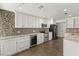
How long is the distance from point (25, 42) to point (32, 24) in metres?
1.66

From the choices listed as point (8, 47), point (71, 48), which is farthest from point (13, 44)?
point (71, 48)

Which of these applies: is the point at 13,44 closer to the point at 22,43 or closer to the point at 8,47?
the point at 8,47

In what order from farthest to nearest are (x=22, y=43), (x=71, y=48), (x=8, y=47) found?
(x=22, y=43), (x=8, y=47), (x=71, y=48)

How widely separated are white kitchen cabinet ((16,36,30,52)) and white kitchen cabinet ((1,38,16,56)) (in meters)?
0.28

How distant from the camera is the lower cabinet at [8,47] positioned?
3125mm

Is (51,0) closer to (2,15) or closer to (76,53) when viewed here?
(76,53)

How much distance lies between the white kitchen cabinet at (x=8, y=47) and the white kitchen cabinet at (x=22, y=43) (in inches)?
10.8

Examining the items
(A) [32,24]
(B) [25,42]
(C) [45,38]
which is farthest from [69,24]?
(B) [25,42]

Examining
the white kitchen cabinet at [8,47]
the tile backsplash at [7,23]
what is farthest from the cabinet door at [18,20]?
the white kitchen cabinet at [8,47]

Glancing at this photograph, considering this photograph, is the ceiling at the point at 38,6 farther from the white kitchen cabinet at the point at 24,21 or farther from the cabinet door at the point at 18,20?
the white kitchen cabinet at the point at 24,21

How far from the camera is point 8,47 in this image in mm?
3324

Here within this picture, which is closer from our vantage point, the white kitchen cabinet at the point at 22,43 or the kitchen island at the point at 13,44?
the kitchen island at the point at 13,44

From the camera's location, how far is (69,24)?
6523mm

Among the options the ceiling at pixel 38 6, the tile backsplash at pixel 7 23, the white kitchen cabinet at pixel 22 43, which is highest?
the ceiling at pixel 38 6
